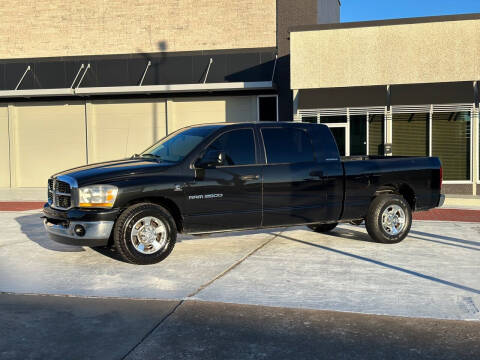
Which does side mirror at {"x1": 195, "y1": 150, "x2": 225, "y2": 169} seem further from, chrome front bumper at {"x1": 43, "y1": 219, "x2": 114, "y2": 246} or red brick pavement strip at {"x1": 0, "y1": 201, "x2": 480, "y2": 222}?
red brick pavement strip at {"x1": 0, "y1": 201, "x2": 480, "y2": 222}

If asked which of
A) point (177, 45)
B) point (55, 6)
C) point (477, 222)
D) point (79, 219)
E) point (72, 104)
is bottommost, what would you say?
point (477, 222)

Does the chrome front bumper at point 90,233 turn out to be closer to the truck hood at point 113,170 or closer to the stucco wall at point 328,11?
the truck hood at point 113,170

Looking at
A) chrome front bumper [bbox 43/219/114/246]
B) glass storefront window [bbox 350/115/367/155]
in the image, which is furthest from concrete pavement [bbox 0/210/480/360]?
glass storefront window [bbox 350/115/367/155]

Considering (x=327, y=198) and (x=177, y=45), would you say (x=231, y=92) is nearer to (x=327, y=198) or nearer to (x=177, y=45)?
(x=177, y=45)

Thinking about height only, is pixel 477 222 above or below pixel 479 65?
below

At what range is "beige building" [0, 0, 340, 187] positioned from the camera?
2417 cm

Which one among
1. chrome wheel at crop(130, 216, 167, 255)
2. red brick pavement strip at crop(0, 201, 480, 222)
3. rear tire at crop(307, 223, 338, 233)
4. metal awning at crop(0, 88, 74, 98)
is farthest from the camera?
metal awning at crop(0, 88, 74, 98)

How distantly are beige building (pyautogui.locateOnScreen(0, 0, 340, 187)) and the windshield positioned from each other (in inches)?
574

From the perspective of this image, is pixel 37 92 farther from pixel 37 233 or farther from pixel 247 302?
pixel 247 302

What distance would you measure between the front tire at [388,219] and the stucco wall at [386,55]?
1213cm

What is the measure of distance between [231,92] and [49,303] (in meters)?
19.3

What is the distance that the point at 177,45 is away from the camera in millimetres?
24969

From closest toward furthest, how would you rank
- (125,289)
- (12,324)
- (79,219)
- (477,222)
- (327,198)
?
1. (12,324)
2. (125,289)
3. (79,219)
4. (327,198)
5. (477,222)

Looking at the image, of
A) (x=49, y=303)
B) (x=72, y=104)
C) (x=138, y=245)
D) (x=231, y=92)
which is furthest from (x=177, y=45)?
(x=49, y=303)
